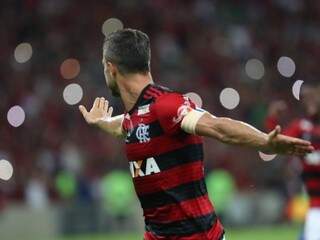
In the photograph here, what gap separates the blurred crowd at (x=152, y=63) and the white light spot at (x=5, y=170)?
0.36 ft

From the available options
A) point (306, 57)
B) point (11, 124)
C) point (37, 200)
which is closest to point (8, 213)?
point (37, 200)

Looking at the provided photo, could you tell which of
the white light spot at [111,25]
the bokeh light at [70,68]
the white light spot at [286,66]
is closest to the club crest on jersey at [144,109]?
the bokeh light at [70,68]

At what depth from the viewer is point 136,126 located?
5.38m

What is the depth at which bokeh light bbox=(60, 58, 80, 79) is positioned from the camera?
761 inches

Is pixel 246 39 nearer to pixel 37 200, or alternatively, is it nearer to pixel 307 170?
pixel 37 200

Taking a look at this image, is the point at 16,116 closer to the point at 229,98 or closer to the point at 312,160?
the point at 229,98

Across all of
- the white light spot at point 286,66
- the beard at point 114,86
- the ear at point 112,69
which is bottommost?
the white light spot at point 286,66

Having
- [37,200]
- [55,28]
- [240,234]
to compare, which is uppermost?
[55,28]

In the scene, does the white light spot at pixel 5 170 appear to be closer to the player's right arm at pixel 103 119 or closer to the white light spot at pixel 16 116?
the white light spot at pixel 16 116

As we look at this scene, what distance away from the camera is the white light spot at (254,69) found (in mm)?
21375

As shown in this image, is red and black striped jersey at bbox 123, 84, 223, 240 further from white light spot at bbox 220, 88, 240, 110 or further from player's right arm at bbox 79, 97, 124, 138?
white light spot at bbox 220, 88, 240, 110

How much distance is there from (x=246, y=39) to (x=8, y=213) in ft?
29.2

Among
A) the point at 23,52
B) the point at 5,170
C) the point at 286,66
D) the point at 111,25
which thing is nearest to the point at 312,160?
the point at 5,170

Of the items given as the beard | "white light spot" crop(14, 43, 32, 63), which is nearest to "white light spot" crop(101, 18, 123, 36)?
"white light spot" crop(14, 43, 32, 63)
